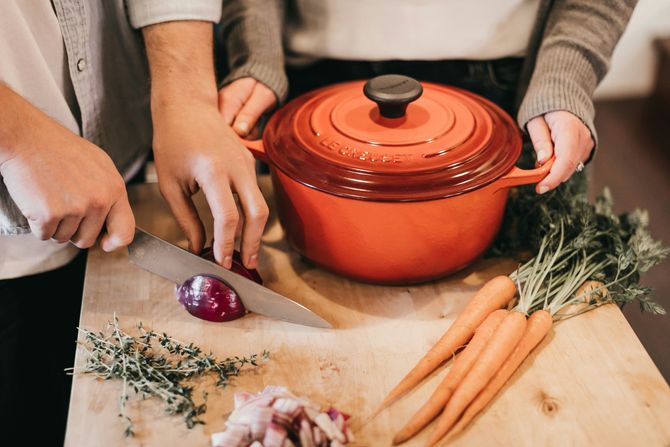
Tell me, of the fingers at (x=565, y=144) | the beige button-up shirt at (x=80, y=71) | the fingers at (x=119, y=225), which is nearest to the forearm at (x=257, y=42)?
the beige button-up shirt at (x=80, y=71)

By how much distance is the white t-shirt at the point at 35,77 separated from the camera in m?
0.94

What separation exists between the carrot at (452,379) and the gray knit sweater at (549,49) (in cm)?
38

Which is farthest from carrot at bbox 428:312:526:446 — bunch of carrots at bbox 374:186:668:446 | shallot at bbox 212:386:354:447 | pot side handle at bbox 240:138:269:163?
pot side handle at bbox 240:138:269:163

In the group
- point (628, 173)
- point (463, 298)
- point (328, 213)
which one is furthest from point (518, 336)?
point (628, 173)

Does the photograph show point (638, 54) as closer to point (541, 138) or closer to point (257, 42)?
point (541, 138)

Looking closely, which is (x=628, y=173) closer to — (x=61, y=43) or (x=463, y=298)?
(x=463, y=298)

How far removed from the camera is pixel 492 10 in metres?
1.25

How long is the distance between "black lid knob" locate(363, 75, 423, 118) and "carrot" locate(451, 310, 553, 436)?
0.39m

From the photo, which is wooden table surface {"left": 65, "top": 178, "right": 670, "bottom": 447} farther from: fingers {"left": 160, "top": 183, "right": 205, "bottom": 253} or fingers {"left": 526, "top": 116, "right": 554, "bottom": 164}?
fingers {"left": 526, "top": 116, "right": 554, "bottom": 164}

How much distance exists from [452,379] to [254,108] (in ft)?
2.01

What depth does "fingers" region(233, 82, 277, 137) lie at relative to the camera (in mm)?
1155

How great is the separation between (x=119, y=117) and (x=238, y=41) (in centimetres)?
29

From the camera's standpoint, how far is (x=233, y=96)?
3.93 ft

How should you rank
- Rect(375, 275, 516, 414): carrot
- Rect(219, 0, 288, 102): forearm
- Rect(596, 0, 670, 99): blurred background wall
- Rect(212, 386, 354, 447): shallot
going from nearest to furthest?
1. Rect(212, 386, 354, 447): shallot
2. Rect(375, 275, 516, 414): carrot
3. Rect(219, 0, 288, 102): forearm
4. Rect(596, 0, 670, 99): blurred background wall
